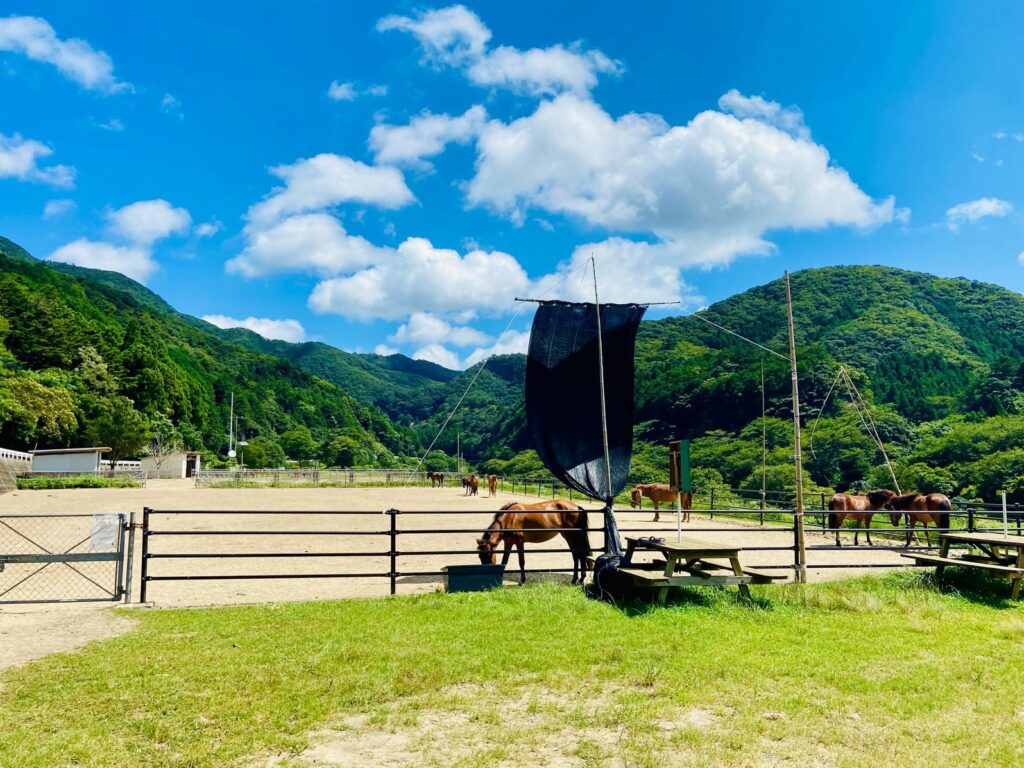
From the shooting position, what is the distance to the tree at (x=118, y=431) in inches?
2270

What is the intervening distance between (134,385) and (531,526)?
76281 mm

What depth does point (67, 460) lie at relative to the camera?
4731 cm

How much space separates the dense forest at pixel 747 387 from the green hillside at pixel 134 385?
23cm

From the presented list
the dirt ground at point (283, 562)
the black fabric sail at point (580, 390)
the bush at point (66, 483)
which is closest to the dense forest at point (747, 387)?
the dirt ground at point (283, 562)

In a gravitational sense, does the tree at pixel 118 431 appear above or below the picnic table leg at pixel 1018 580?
above

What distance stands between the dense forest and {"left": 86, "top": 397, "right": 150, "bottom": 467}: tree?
0.18m

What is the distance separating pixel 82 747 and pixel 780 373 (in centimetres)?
6171

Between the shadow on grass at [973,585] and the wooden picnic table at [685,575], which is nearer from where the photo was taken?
the wooden picnic table at [685,575]

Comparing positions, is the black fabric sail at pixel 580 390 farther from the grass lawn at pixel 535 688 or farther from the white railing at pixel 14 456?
the white railing at pixel 14 456

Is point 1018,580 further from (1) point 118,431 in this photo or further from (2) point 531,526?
(1) point 118,431

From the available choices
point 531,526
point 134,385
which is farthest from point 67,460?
point 531,526

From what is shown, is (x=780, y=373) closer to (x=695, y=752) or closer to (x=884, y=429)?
(x=884, y=429)

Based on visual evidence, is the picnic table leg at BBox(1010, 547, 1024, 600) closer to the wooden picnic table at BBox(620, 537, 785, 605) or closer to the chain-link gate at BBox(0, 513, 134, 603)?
the wooden picnic table at BBox(620, 537, 785, 605)

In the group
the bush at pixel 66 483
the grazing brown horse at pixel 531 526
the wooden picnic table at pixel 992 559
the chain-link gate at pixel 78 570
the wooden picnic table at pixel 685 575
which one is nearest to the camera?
the wooden picnic table at pixel 685 575
